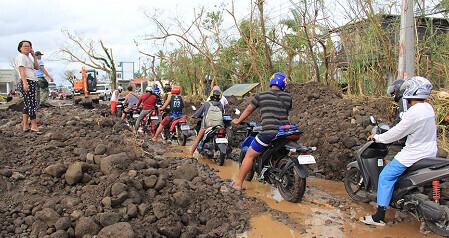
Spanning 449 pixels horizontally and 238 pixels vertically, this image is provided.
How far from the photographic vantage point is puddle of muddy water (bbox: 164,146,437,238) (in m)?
4.67

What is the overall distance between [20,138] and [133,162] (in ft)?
9.42

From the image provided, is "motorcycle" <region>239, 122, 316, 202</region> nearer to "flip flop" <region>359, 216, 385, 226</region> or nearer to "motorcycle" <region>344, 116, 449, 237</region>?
"motorcycle" <region>344, 116, 449, 237</region>

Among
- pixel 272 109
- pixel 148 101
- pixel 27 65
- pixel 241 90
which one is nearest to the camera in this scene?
pixel 272 109

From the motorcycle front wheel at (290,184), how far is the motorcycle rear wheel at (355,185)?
76cm

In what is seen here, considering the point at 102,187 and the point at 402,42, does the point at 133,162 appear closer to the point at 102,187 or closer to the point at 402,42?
the point at 102,187

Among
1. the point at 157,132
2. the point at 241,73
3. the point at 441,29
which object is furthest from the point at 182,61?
the point at 441,29

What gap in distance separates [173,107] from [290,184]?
5.57 metres

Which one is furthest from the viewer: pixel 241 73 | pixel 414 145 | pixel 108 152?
pixel 241 73

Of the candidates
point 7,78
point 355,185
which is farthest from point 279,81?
Answer: point 7,78

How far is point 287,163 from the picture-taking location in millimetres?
5766

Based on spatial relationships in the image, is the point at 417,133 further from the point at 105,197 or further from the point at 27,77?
the point at 27,77

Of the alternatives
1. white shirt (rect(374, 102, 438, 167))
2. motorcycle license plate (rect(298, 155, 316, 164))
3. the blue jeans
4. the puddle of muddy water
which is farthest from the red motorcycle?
white shirt (rect(374, 102, 438, 167))

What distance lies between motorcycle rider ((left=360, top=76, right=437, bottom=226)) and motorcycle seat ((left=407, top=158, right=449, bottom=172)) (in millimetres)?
46

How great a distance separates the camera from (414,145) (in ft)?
14.8
